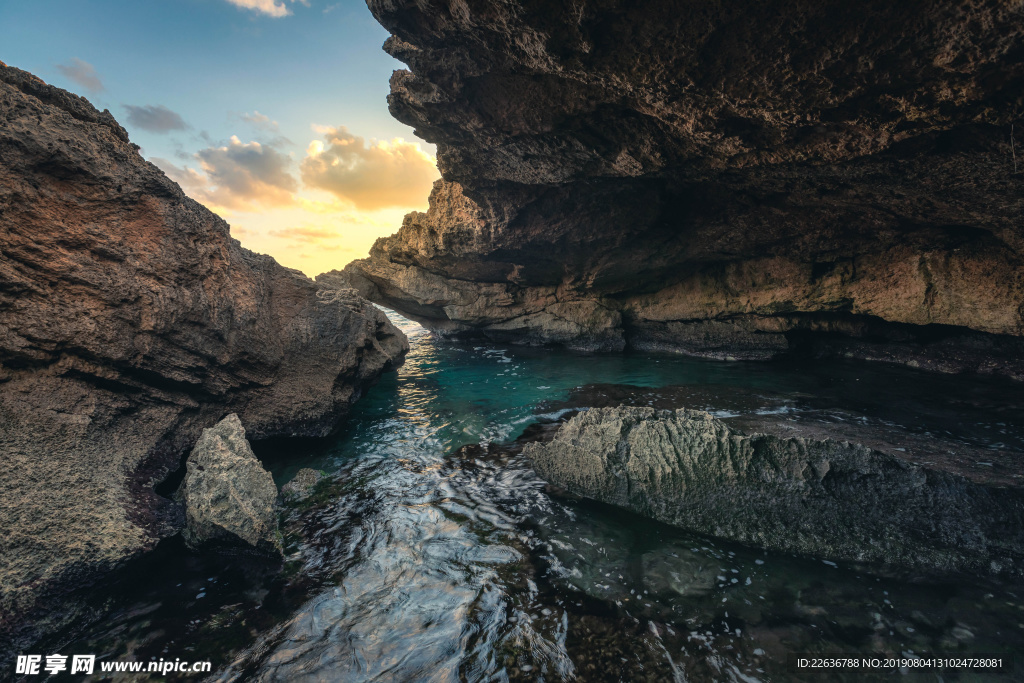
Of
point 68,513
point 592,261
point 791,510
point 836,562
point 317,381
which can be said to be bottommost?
point 836,562

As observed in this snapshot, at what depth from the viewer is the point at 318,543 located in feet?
14.6

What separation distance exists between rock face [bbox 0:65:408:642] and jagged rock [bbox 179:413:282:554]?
378mm

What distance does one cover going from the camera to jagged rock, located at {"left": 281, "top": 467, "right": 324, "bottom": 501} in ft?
18.1

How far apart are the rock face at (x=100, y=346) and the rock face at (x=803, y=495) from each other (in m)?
4.93

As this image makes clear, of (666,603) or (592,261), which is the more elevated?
(592,261)

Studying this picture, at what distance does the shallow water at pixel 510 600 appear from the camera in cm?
298

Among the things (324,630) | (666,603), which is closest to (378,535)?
(324,630)

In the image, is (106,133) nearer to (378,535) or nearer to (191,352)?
(191,352)

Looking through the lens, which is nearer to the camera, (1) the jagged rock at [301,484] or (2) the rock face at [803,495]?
(2) the rock face at [803,495]

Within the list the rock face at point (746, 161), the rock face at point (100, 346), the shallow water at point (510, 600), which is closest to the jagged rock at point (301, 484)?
the shallow water at point (510, 600)

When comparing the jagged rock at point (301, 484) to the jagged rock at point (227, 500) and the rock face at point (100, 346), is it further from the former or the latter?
the rock face at point (100, 346)

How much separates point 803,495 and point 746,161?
558 cm

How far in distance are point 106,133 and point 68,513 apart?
4910 millimetres

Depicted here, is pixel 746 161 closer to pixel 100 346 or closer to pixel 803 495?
pixel 803 495
